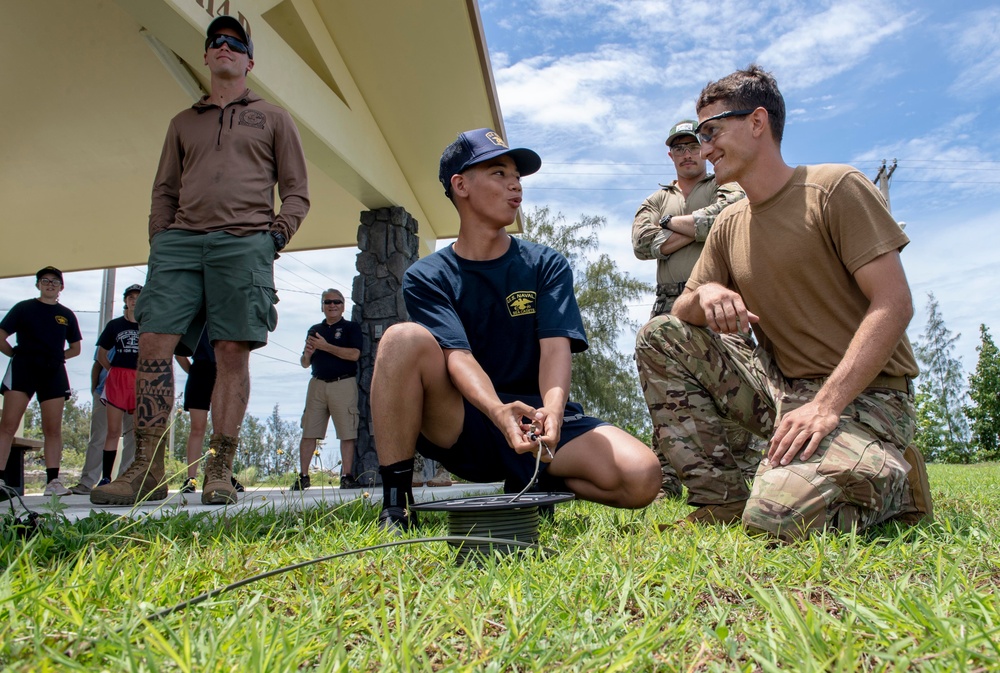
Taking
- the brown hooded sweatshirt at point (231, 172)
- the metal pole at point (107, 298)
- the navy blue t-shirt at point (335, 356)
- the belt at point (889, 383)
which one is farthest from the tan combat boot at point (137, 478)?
the metal pole at point (107, 298)

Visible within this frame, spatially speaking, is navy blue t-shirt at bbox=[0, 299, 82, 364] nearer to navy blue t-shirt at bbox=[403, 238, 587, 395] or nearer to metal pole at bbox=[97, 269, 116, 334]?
navy blue t-shirt at bbox=[403, 238, 587, 395]

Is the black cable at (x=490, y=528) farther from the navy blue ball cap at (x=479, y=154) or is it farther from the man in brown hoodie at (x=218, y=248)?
the man in brown hoodie at (x=218, y=248)

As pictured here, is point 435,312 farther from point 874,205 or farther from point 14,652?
point 14,652

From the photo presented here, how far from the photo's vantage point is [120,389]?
586cm

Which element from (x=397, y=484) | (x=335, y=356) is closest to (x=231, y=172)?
(x=397, y=484)

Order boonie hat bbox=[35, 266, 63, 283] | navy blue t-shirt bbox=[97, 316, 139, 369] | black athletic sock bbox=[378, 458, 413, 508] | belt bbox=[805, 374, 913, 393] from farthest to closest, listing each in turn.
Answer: boonie hat bbox=[35, 266, 63, 283] < navy blue t-shirt bbox=[97, 316, 139, 369] < black athletic sock bbox=[378, 458, 413, 508] < belt bbox=[805, 374, 913, 393]

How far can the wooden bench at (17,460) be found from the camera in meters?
5.71

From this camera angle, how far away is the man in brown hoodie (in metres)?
3.32

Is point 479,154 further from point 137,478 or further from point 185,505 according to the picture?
point 137,478

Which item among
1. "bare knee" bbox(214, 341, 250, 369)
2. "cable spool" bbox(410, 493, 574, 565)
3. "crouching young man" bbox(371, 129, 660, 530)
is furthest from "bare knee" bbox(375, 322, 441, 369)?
"bare knee" bbox(214, 341, 250, 369)

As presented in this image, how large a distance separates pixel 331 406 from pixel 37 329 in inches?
96.3

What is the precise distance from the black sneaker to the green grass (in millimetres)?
280

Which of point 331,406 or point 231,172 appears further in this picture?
point 331,406

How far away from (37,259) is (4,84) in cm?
339
